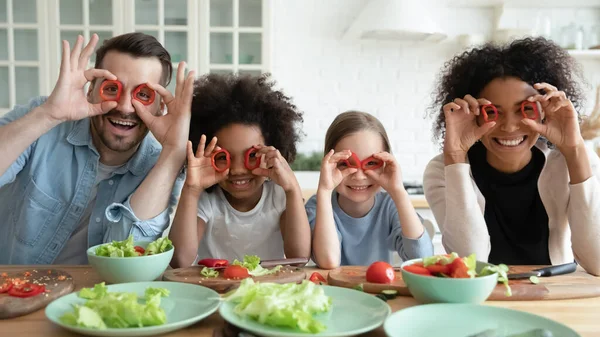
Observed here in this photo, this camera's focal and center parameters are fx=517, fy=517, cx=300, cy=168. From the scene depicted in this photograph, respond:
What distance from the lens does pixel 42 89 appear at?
3.51 meters

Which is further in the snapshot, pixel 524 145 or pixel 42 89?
pixel 42 89

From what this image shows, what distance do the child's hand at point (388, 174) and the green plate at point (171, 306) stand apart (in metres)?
0.69

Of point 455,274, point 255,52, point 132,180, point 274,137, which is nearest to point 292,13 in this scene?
point 255,52

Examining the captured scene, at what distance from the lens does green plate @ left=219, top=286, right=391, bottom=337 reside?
818 mm

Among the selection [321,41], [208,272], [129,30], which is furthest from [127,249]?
[321,41]

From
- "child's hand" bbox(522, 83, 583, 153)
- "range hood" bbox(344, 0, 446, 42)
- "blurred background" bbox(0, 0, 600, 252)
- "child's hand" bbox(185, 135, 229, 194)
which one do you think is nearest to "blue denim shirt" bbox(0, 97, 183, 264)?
"child's hand" bbox(185, 135, 229, 194)

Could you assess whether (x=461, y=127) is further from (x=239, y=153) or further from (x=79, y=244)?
(x=79, y=244)

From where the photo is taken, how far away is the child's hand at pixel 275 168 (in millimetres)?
1561

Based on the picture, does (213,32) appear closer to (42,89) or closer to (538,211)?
(42,89)

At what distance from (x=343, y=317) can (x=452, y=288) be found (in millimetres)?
210

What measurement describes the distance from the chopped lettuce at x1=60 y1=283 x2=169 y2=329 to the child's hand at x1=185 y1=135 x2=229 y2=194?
661 mm

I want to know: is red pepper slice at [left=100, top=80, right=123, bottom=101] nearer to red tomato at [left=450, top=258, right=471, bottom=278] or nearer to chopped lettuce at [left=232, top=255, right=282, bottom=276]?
chopped lettuce at [left=232, top=255, right=282, bottom=276]

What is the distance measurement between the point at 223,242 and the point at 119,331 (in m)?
0.95

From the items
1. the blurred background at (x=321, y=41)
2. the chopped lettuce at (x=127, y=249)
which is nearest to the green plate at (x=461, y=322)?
the chopped lettuce at (x=127, y=249)
